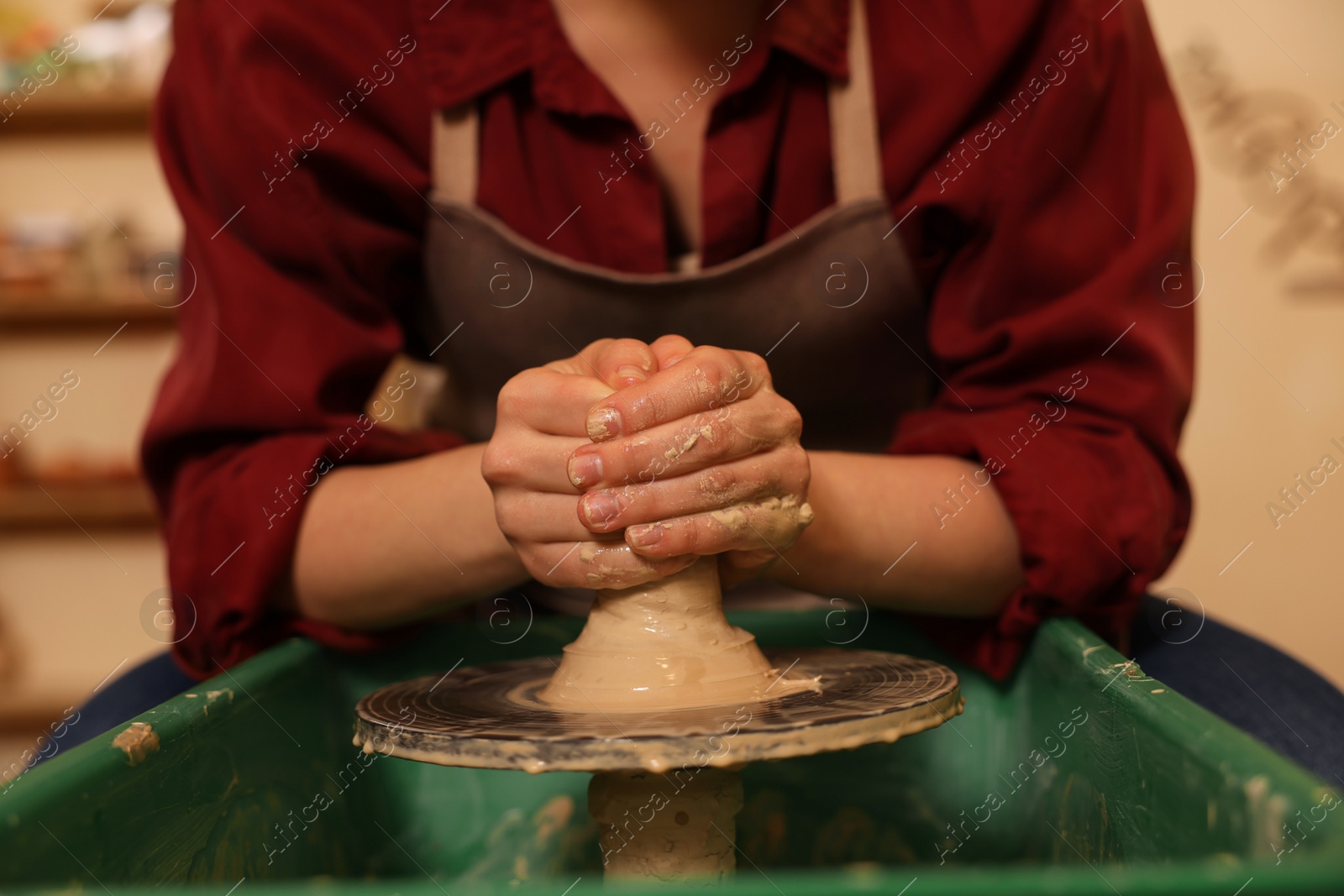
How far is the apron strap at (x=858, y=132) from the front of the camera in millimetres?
757

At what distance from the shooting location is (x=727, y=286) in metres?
0.76

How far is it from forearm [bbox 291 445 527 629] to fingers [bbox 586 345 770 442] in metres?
0.17

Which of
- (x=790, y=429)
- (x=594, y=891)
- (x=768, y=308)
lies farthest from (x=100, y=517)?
(x=594, y=891)

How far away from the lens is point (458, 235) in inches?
30.5

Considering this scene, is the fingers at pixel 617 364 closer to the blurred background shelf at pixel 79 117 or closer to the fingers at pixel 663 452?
the fingers at pixel 663 452

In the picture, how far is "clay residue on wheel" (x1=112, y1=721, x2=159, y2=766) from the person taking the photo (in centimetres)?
46

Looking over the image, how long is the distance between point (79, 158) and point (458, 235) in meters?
1.80

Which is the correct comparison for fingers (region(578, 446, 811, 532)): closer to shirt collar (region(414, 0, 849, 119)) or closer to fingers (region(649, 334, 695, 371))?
fingers (region(649, 334, 695, 371))

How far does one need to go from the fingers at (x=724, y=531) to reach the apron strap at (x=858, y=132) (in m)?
0.32

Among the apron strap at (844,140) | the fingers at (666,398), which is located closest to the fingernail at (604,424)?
the fingers at (666,398)

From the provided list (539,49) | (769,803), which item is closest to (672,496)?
(769,803)

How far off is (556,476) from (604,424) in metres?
0.04

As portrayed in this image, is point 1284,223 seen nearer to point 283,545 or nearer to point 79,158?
point 283,545

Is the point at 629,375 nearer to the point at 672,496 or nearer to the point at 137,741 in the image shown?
the point at 672,496
